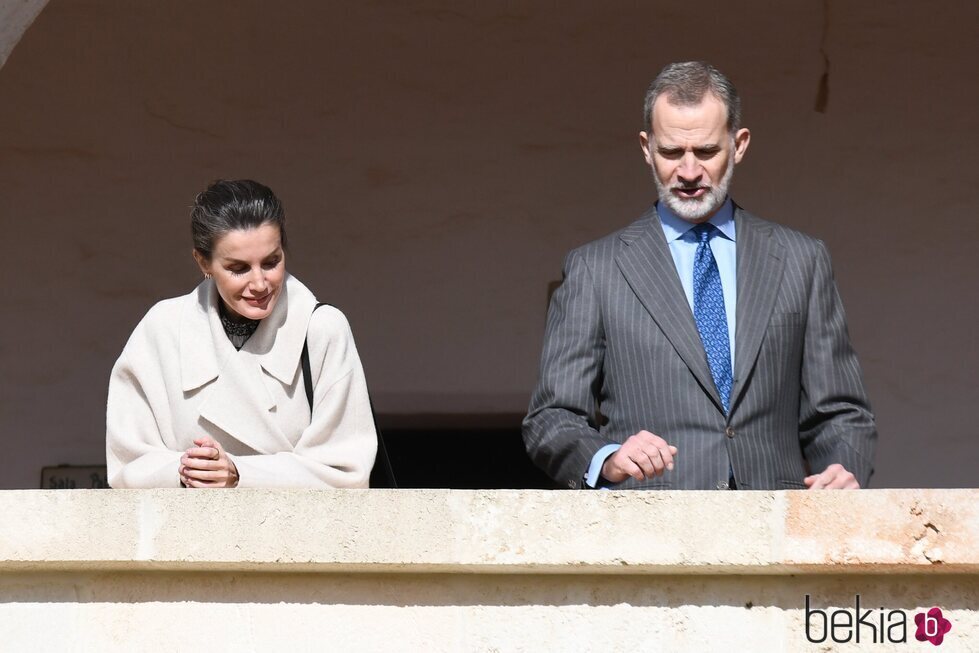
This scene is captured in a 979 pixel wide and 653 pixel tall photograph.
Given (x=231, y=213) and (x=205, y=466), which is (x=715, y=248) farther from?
(x=205, y=466)

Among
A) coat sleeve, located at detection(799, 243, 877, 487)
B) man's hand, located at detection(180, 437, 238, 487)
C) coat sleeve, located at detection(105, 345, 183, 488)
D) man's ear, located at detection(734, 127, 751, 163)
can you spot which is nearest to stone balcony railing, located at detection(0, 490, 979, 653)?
man's hand, located at detection(180, 437, 238, 487)

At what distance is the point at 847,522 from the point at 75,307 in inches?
179

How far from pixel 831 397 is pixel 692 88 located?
2.18ft

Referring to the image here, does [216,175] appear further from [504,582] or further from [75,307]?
[504,582]

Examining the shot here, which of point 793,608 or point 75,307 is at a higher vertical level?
point 75,307

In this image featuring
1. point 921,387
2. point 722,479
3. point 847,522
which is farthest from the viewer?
point 921,387

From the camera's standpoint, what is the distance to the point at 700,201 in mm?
3279

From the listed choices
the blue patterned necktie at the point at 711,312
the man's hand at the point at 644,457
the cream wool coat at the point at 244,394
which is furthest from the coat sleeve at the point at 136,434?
the blue patterned necktie at the point at 711,312

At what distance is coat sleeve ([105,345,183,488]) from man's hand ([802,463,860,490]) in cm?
121

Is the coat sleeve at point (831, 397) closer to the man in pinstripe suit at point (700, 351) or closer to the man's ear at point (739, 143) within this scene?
the man in pinstripe suit at point (700, 351)

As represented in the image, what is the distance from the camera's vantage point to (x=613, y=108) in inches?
261

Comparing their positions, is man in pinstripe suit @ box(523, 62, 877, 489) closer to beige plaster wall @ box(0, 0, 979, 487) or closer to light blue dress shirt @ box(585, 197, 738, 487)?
light blue dress shirt @ box(585, 197, 738, 487)

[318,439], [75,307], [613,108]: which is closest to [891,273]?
[613,108]

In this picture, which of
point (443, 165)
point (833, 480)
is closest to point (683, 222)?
point (833, 480)
